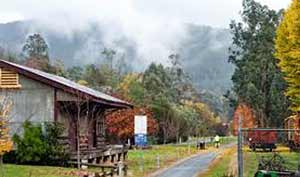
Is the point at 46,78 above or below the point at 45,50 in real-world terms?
below

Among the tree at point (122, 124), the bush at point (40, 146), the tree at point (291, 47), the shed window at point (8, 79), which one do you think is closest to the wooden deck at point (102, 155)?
the bush at point (40, 146)

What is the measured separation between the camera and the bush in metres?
34.9

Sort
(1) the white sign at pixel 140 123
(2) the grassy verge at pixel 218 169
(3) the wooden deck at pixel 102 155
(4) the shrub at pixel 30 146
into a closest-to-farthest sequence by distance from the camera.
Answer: (2) the grassy verge at pixel 218 169 → (4) the shrub at pixel 30 146 → (3) the wooden deck at pixel 102 155 → (1) the white sign at pixel 140 123

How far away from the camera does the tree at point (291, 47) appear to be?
148 ft

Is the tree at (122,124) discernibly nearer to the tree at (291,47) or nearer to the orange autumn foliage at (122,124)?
the orange autumn foliage at (122,124)

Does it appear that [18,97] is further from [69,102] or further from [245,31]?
[245,31]

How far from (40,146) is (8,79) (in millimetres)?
4384

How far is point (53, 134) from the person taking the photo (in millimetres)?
35281

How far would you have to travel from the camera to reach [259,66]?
260 feet

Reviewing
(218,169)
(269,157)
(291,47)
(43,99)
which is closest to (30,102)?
(43,99)

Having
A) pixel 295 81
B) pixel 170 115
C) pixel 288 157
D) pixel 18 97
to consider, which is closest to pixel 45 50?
pixel 170 115

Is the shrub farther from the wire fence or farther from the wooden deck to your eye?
the wire fence

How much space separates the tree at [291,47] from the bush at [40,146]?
59.4 feet

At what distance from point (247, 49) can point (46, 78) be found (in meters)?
51.5
